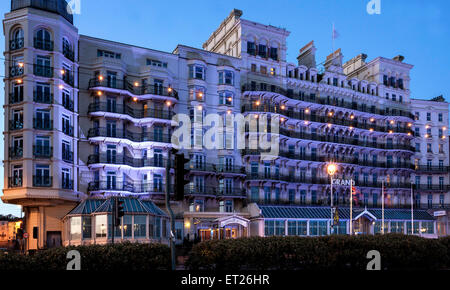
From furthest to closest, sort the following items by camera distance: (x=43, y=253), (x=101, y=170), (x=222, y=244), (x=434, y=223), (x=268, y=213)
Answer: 1. (x=434, y=223)
2. (x=268, y=213)
3. (x=101, y=170)
4. (x=222, y=244)
5. (x=43, y=253)

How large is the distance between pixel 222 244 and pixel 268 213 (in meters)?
29.2

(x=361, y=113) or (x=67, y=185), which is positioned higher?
(x=361, y=113)

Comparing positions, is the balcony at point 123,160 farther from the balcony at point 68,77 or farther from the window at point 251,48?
the window at point 251,48

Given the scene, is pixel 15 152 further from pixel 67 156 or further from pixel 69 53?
pixel 69 53

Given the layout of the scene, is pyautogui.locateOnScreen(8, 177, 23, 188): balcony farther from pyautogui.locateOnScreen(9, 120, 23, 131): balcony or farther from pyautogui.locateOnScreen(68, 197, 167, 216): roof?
pyautogui.locateOnScreen(68, 197, 167, 216): roof

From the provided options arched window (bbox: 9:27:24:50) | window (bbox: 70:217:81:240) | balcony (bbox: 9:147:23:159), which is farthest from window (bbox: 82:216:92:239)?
arched window (bbox: 9:27:24:50)

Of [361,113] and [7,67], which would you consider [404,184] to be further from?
[7,67]

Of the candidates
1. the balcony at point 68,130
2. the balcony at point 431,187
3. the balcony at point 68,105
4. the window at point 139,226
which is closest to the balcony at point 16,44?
the balcony at point 68,105

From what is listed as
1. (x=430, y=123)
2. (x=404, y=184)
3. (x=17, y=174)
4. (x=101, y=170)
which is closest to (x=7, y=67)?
(x=17, y=174)

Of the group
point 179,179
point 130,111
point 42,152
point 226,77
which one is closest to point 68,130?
point 42,152

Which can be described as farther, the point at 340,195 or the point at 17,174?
the point at 340,195

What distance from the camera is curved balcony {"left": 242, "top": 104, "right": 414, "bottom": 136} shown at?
61.4m

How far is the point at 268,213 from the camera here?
57938 millimetres
